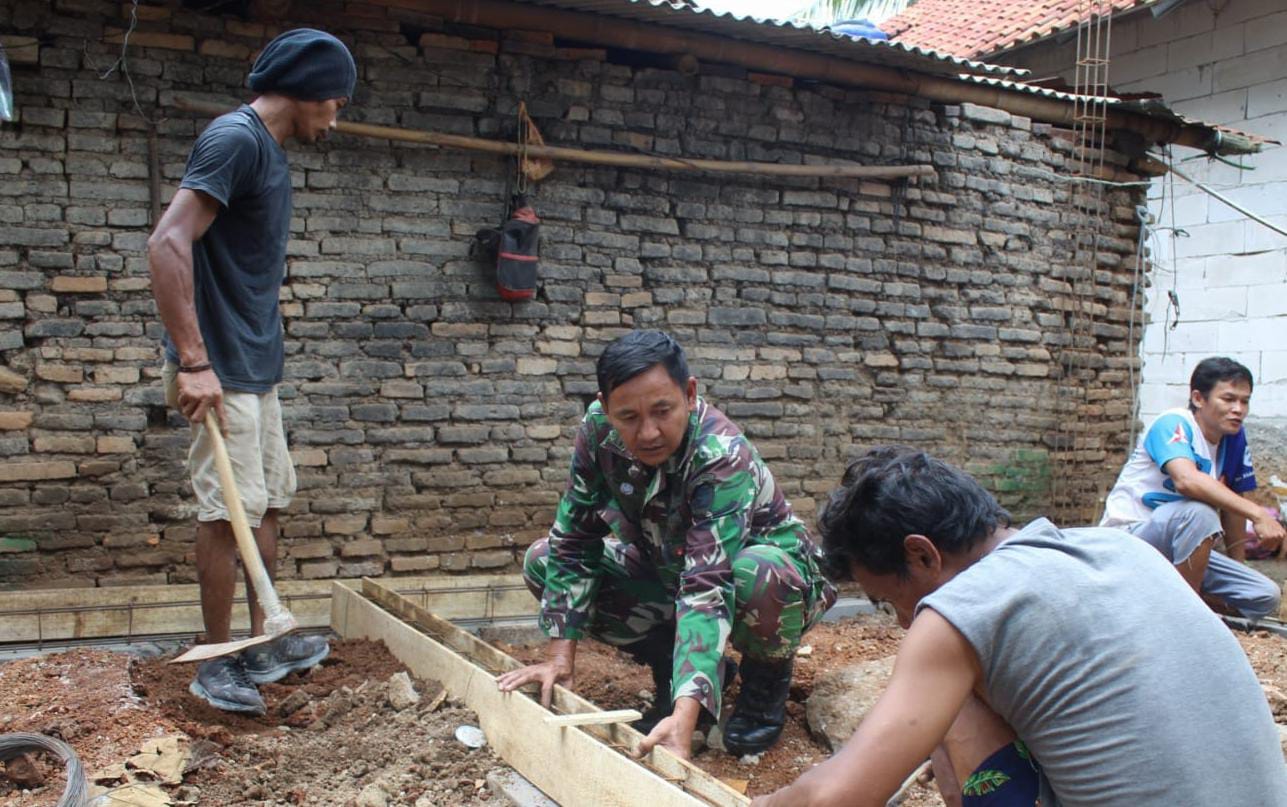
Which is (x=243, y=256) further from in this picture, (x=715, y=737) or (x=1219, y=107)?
(x=1219, y=107)

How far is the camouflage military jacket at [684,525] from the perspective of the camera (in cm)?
259

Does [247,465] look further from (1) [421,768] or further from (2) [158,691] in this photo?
(1) [421,768]

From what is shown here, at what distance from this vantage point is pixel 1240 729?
156 centimetres

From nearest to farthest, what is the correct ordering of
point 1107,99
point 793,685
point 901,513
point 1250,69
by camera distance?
1. point 901,513
2. point 793,685
3. point 1107,99
4. point 1250,69

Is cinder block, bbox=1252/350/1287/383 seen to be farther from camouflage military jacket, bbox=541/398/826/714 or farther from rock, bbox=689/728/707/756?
rock, bbox=689/728/707/756

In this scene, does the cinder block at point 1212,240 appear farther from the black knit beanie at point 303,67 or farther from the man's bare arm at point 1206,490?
the black knit beanie at point 303,67

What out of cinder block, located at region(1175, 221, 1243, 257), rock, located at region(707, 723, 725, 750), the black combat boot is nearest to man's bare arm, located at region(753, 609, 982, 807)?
the black combat boot

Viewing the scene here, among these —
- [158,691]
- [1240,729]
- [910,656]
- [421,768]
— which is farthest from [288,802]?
[1240,729]

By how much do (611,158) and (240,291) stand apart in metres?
2.47

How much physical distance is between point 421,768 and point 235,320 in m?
1.45

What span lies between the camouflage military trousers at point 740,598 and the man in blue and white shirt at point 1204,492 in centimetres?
244

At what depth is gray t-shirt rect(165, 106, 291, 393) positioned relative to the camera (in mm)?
3061

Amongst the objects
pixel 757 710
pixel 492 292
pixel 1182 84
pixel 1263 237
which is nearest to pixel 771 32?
pixel 492 292

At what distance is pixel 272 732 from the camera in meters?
2.96
